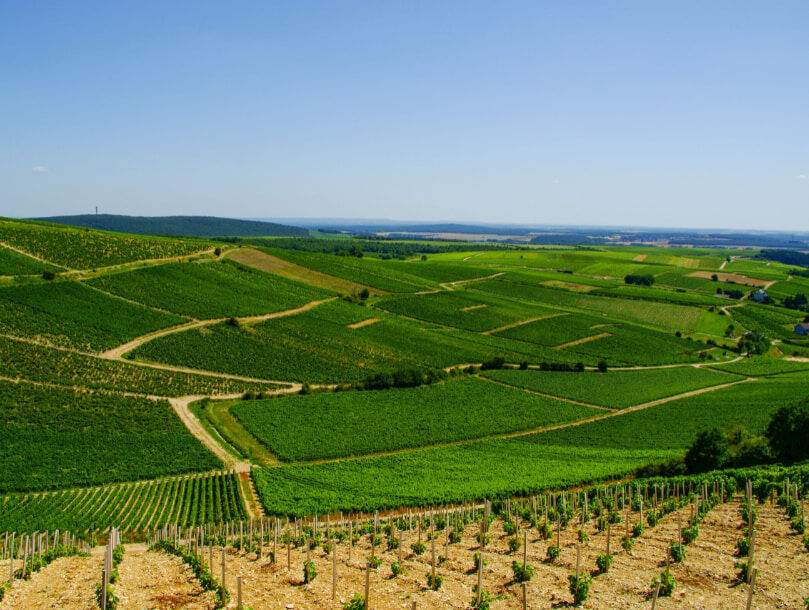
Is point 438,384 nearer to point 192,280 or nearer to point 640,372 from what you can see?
point 640,372

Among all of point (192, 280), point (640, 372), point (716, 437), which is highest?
point (192, 280)

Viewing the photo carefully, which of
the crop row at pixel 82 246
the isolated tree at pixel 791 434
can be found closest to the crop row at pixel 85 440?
the isolated tree at pixel 791 434

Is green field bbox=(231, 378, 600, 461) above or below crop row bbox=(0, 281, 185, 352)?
below

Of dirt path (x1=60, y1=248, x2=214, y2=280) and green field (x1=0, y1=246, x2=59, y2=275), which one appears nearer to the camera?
green field (x1=0, y1=246, x2=59, y2=275)

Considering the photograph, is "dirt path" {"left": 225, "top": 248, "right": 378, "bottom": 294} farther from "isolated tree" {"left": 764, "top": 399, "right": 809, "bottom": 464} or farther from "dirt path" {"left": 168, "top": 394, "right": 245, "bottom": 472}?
"isolated tree" {"left": 764, "top": 399, "right": 809, "bottom": 464}

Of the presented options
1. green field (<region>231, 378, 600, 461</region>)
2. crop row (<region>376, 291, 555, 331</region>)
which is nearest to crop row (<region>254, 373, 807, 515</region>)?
green field (<region>231, 378, 600, 461</region>)

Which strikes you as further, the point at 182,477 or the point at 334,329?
the point at 334,329

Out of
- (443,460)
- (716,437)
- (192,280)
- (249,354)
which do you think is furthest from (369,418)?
(192,280)
